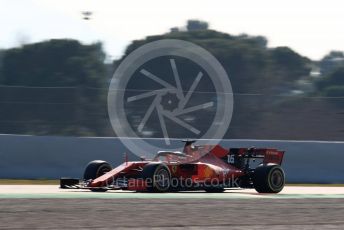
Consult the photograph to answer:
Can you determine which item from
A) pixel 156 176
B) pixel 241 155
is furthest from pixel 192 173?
pixel 241 155

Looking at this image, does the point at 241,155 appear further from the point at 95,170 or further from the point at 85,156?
the point at 85,156

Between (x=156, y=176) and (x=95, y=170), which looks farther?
(x=95, y=170)

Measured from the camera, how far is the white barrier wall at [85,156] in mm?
23797

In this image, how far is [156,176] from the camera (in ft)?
58.7

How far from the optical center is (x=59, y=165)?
78.8 feet

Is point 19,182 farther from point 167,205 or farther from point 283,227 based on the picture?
point 283,227

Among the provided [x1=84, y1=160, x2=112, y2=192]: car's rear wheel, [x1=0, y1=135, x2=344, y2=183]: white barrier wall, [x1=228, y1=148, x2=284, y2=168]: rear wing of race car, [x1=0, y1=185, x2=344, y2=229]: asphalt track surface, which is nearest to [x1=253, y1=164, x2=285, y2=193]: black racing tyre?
[x1=228, y1=148, x2=284, y2=168]: rear wing of race car

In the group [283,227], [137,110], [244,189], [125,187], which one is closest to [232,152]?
[244,189]

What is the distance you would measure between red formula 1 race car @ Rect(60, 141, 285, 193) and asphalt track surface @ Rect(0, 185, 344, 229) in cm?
43

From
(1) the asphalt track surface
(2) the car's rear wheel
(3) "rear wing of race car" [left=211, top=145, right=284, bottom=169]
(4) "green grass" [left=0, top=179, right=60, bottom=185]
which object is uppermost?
(3) "rear wing of race car" [left=211, top=145, right=284, bottom=169]

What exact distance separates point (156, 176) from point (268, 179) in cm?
267

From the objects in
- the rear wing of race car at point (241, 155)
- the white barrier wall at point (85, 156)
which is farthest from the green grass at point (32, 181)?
the rear wing of race car at point (241, 155)

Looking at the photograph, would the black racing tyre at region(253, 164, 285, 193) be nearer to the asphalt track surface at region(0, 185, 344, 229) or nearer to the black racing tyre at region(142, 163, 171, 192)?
the asphalt track surface at region(0, 185, 344, 229)

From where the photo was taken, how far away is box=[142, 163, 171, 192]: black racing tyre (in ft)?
58.4
